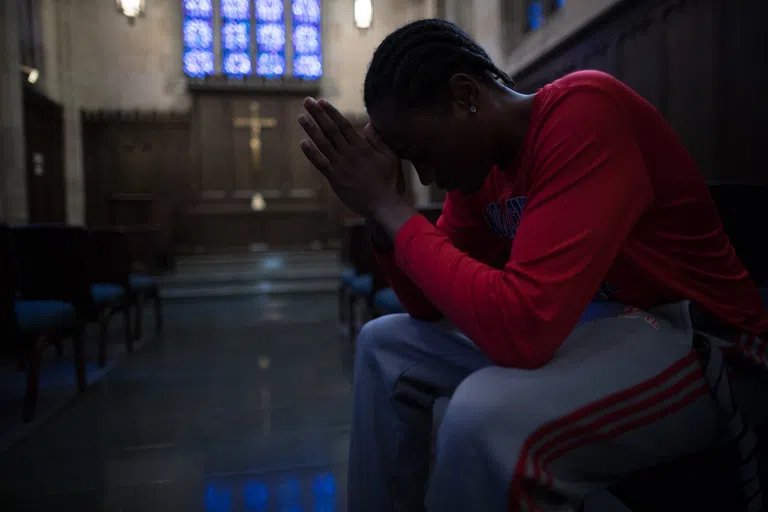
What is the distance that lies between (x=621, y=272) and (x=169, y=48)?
32.6ft

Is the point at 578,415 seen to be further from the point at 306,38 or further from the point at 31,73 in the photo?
the point at 306,38

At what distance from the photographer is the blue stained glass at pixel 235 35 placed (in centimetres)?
946

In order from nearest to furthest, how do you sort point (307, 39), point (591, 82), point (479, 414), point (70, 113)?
1. point (479, 414)
2. point (591, 82)
3. point (70, 113)
4. point (307, 39)

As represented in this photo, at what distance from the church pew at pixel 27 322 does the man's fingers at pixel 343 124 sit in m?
1.85

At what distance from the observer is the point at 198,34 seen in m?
9.38

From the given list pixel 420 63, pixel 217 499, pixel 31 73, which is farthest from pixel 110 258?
pixel 31 73

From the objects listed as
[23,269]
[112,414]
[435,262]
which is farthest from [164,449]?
[435,262]

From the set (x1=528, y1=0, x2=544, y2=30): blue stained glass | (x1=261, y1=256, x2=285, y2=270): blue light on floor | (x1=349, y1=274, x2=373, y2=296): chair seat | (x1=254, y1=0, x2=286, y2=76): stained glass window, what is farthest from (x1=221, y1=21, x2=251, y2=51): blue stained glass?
(x1=349, y1=274, x2=373, y2=296): chair seat

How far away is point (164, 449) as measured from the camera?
1996 millimetres

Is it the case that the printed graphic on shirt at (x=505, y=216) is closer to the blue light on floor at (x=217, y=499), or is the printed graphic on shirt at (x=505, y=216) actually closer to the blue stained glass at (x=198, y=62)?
the blue light on floor at (x=217, y=499)

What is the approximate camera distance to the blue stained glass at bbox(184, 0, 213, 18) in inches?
367

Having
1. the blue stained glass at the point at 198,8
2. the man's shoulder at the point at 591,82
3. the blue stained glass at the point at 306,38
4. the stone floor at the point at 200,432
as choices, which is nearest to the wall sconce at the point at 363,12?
the blue stained glass at the point at 306,38

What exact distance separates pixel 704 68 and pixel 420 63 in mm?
3190

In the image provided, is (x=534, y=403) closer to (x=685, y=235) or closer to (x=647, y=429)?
(x=647, y=429)
